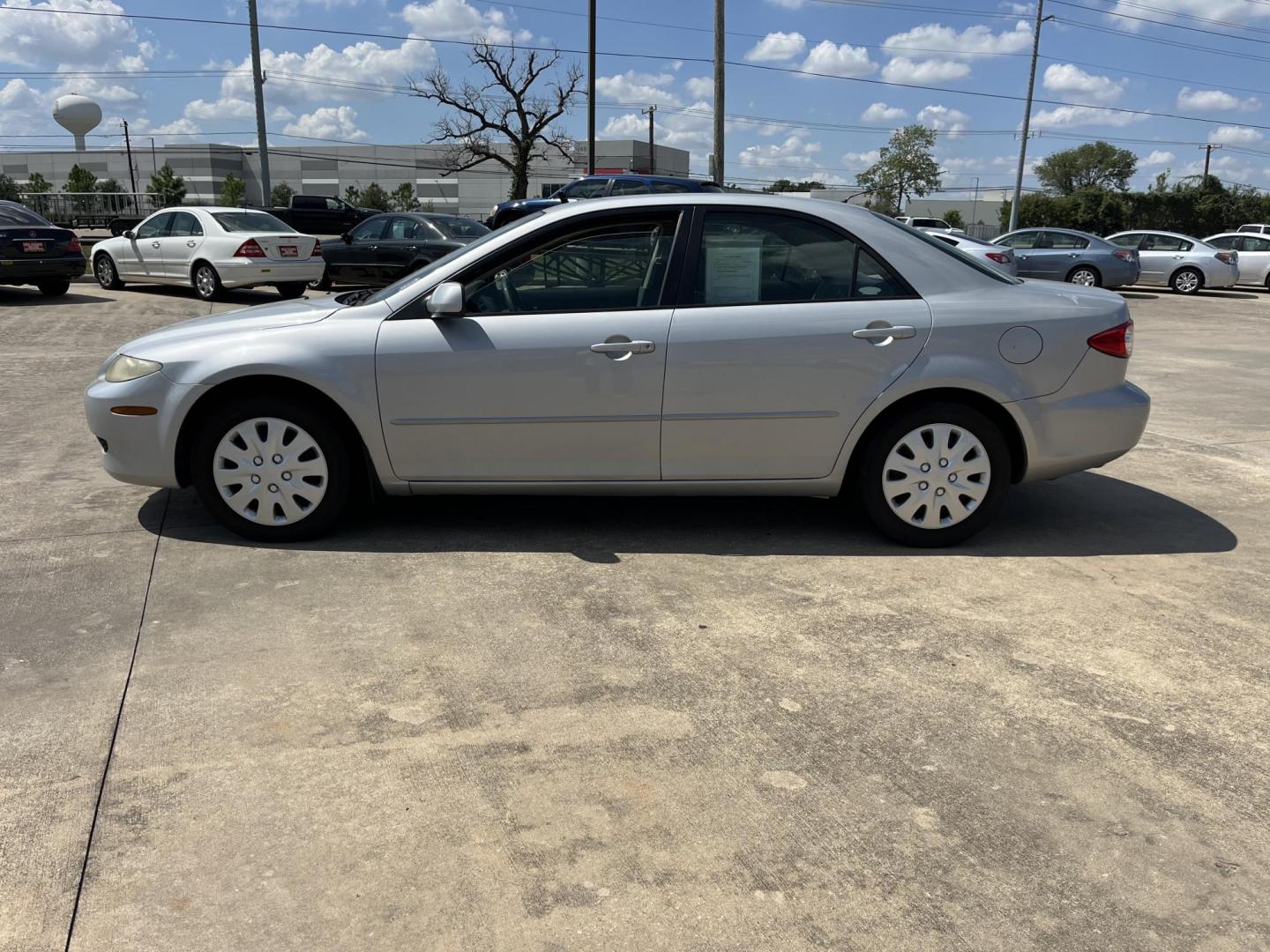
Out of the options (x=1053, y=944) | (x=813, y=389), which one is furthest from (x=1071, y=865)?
(x=813, y=389)

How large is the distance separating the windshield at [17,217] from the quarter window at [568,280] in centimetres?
1353

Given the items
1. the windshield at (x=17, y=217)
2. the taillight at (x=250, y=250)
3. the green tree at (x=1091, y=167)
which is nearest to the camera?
the taillight at (x=250, y=250)

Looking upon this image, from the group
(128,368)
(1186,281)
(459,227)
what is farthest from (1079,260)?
(128,368)

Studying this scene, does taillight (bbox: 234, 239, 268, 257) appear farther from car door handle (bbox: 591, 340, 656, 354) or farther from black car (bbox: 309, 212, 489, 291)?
car door handle (bbox: 591, 340, 656, 354)

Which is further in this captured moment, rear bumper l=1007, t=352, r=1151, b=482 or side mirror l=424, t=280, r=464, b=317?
rear bumper l=1007, t=352, r=1151, b=482

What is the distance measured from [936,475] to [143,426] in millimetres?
3695

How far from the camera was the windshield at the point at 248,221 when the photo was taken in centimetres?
1517

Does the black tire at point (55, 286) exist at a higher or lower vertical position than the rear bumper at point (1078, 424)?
Result: lower

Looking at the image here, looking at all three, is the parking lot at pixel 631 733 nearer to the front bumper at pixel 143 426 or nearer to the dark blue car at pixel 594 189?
the front bumper at pixel 143 426

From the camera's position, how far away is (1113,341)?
4.76m

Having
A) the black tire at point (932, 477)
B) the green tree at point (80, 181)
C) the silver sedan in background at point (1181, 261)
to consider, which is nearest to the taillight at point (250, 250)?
the black tire at point (932, 477)

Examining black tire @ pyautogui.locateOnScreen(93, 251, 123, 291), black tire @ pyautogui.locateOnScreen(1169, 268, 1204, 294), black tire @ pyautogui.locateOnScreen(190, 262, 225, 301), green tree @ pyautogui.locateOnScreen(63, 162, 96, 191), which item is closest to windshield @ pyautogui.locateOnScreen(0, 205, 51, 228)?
black tire @ pyautogui.locateOnScreen(93, 251, 123, 291)

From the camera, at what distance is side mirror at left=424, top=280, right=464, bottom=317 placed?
448 cm

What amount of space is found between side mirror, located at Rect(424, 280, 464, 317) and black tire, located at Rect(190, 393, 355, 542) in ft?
2.47
